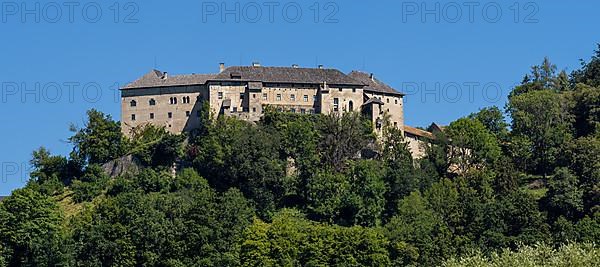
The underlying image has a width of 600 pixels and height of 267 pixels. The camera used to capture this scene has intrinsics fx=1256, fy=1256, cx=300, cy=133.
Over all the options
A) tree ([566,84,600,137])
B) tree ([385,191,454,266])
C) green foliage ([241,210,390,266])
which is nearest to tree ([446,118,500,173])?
tree ([566,84,600,137])

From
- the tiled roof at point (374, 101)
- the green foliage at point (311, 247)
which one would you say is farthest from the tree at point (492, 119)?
the green foliage at point (311, 247)

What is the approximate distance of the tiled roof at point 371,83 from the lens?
380 ft

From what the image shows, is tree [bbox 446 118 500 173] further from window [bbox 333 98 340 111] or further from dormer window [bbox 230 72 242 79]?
dormer window [bbox 230 72 242 79]

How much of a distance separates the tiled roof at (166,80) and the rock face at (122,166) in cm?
913

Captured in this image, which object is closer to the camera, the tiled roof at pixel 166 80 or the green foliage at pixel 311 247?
the green foliage at pixel 311 247

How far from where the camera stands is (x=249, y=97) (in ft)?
364

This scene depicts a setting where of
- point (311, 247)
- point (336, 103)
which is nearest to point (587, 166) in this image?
point (336, 103)

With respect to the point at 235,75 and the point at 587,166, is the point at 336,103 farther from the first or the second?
the point at 587,166

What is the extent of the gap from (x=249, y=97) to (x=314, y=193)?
13.2m

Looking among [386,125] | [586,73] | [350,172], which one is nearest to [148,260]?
[350,172]

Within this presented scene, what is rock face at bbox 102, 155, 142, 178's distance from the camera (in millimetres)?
107938

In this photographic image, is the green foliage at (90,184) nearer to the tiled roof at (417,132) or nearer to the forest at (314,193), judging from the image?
the forest at (314,193)

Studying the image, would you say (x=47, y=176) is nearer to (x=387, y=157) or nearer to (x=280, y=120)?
(x=280, y=120)

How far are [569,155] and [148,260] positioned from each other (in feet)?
117
